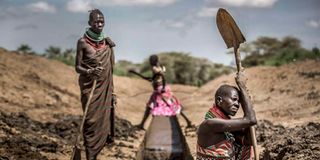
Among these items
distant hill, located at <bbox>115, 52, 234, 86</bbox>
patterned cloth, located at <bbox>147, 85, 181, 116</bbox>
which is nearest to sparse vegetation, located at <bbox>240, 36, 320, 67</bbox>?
distant hill, located at <bbox>115, 52, 234, 86</bbox>

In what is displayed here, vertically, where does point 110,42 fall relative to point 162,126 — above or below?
above

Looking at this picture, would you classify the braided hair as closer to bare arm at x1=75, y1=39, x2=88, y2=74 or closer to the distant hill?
bare arm at x1=75, y1=39, x2=88, y2=74

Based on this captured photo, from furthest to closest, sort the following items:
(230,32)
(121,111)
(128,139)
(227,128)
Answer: (121,111) < (128,139) < (230,32) < (227,128)

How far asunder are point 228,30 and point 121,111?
13.7 meters

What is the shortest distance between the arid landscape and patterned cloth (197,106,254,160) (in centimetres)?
220

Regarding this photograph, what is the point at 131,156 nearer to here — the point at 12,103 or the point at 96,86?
the point at 96,86

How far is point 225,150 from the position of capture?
4633 mm

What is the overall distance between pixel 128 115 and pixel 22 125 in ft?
24.4

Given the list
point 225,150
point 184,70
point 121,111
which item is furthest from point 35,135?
point 184,70

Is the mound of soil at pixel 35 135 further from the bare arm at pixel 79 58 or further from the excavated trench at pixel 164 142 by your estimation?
the bare arm at pixel 79 58

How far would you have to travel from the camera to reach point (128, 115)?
17922mm

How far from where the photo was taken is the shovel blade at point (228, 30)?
4980 millimetres

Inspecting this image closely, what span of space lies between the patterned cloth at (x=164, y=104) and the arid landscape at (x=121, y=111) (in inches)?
27.0

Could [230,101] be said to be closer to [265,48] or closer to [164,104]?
[164,104]
